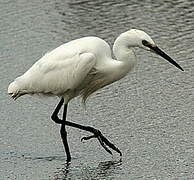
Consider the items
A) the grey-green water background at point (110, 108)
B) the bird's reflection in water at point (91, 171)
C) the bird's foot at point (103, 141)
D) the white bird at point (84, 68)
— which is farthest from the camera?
the white bird at point (84, 68)

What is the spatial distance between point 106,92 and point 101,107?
79 centimetres

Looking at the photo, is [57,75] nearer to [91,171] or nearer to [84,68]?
[84,68]

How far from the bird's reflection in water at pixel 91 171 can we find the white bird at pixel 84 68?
22 centimetres

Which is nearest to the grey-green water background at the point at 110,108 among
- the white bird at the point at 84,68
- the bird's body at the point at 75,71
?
the white bird at the point at 84,68

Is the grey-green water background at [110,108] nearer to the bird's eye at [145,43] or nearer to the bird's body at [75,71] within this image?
the bird's body at [75,71]

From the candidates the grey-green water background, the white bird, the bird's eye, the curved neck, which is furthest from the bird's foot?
the bird's eye

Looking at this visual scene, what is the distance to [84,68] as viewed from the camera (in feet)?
30.6

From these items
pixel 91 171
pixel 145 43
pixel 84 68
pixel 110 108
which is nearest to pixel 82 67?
pixel 84 68

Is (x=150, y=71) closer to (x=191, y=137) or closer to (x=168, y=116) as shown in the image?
(x=168, y=116)

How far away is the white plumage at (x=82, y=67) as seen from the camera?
30.5ft

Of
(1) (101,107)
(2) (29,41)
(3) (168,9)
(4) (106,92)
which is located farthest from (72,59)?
(3) (168,9)

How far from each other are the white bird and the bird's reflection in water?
217mm

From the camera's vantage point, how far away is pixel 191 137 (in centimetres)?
955

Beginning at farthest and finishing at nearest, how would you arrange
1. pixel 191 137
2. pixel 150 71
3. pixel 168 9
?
pixel 168 9, pixel 150 71, pixel 191 137
